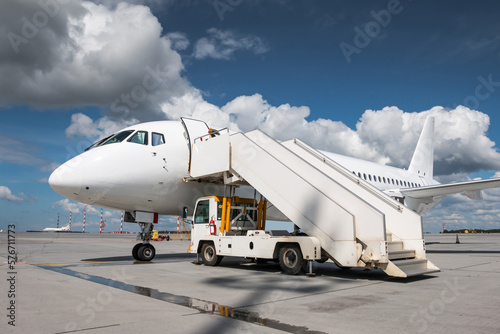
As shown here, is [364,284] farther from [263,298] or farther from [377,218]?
[263,298]

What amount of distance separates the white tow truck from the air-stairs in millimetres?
545

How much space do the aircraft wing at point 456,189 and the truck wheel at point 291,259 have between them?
1088 cm

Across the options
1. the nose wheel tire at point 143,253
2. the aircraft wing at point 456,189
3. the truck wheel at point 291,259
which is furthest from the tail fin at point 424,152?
the nose wheel tire at point 143,253

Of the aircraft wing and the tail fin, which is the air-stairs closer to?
the aircraft wing

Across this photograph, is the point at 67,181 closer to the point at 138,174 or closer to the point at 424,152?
the point at 138,174

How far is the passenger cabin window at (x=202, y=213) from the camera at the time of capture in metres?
11.7

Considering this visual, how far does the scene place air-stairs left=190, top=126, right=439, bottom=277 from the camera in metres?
8.34

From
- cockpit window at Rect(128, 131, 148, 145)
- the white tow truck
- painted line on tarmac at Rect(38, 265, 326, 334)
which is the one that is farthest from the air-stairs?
painted line on tarmac at Rect(38, 265, 326, 334)

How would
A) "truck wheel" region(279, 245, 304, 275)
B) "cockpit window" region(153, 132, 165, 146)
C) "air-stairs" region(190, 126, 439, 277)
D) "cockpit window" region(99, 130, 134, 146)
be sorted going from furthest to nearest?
1. "cockpit window" region(153, 132, 165, 146)
2. "cockpit window" region(99, 130, 134, 146)
3. "truck wheel" region(279, 245, 304, 275)
4. "air-stairs" region(190, 126, 439, 277)

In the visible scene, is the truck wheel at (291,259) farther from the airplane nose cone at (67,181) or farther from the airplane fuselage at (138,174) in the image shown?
the airplane nose cone at (67,181)

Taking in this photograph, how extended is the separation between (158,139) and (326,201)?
5.99 meters

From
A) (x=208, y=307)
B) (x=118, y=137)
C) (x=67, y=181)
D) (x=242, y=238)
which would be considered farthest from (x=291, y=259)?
(x=118, y=137)

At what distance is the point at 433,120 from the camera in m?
29.7

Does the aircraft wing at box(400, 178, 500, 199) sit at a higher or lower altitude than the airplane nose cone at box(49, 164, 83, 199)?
higher
